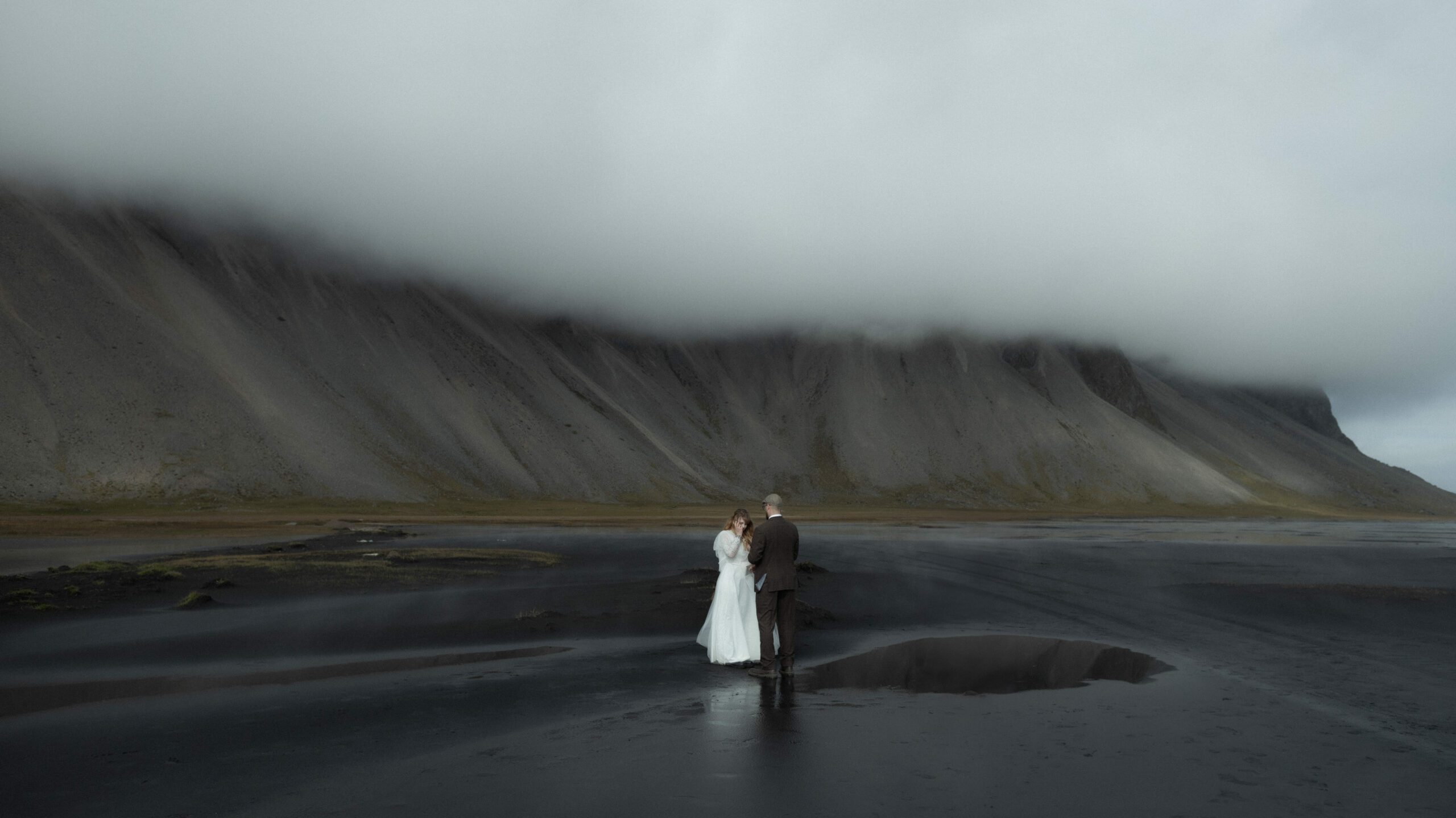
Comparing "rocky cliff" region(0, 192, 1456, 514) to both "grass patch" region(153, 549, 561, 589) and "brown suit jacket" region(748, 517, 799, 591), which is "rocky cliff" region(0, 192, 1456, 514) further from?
"brown suit jacket" region(748, 517, 799, 591)

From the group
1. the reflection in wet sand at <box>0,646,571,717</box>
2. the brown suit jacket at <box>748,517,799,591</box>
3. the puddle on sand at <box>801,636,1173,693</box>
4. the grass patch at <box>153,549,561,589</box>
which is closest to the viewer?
the reflection in wet sand at <box>0,646,571,717</box>

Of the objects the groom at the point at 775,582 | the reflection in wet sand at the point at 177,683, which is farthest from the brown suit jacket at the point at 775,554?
the reflection in wet sand at the point at 177,683

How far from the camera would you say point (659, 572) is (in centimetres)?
3141

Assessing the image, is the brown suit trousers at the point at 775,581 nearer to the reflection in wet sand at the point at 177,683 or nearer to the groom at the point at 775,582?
the groom at the point at 775,582

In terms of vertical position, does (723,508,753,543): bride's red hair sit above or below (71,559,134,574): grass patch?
above

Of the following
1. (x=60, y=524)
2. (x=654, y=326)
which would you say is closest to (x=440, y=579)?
(x=60, y=524)

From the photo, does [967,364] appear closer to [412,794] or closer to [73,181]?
[73,181]

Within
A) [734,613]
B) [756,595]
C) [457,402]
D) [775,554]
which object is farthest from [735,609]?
[457,402]

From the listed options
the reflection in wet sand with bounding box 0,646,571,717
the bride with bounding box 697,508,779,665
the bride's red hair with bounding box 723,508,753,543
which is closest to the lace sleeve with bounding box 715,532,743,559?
the bride with bounding box 697,508,779,665

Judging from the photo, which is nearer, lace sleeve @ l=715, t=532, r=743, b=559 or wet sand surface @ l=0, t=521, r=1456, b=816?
wet sand surface @ l=0, t=521, r=1456, b=816

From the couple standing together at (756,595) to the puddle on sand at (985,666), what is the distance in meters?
0.79

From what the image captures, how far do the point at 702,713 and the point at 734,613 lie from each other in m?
3.66

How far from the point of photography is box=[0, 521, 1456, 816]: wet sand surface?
8.09 meters

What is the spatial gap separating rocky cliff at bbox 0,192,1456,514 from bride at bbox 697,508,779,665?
73032mm
